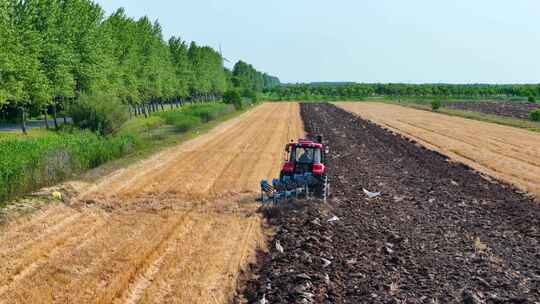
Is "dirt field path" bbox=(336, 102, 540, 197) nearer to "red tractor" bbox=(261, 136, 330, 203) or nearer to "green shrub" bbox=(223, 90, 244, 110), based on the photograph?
"red tractor" bbox=(261, 136, 330, 203)

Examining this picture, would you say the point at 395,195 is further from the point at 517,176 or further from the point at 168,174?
the point at 168,174

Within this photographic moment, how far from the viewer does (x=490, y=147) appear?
34.1 m

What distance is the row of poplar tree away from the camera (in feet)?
98.7

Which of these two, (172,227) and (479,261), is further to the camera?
(172,227)

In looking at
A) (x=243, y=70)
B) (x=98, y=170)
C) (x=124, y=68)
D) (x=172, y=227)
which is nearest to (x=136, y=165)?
(x=98, y=170)

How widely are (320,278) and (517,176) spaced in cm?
1656

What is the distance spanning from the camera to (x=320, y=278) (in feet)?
34.7

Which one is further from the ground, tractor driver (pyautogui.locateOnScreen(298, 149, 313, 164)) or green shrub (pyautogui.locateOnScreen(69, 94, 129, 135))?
green shrub (pyautogui.locateOnScreen(69, 94, 129, 135))

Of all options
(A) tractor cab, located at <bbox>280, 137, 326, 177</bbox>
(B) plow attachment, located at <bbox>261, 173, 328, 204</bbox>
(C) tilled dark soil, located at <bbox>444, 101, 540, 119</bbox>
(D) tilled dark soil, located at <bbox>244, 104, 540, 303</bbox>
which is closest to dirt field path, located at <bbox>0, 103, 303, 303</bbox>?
(B) plow attachment, located at <bbox>261, 173, 328, 204</bbox>

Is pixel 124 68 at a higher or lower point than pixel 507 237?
higher

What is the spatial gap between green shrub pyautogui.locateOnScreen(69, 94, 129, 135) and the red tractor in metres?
17.4

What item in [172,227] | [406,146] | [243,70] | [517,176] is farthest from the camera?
[243,70]

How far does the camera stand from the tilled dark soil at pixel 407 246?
1009 cm

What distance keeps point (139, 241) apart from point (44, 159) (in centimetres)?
886
